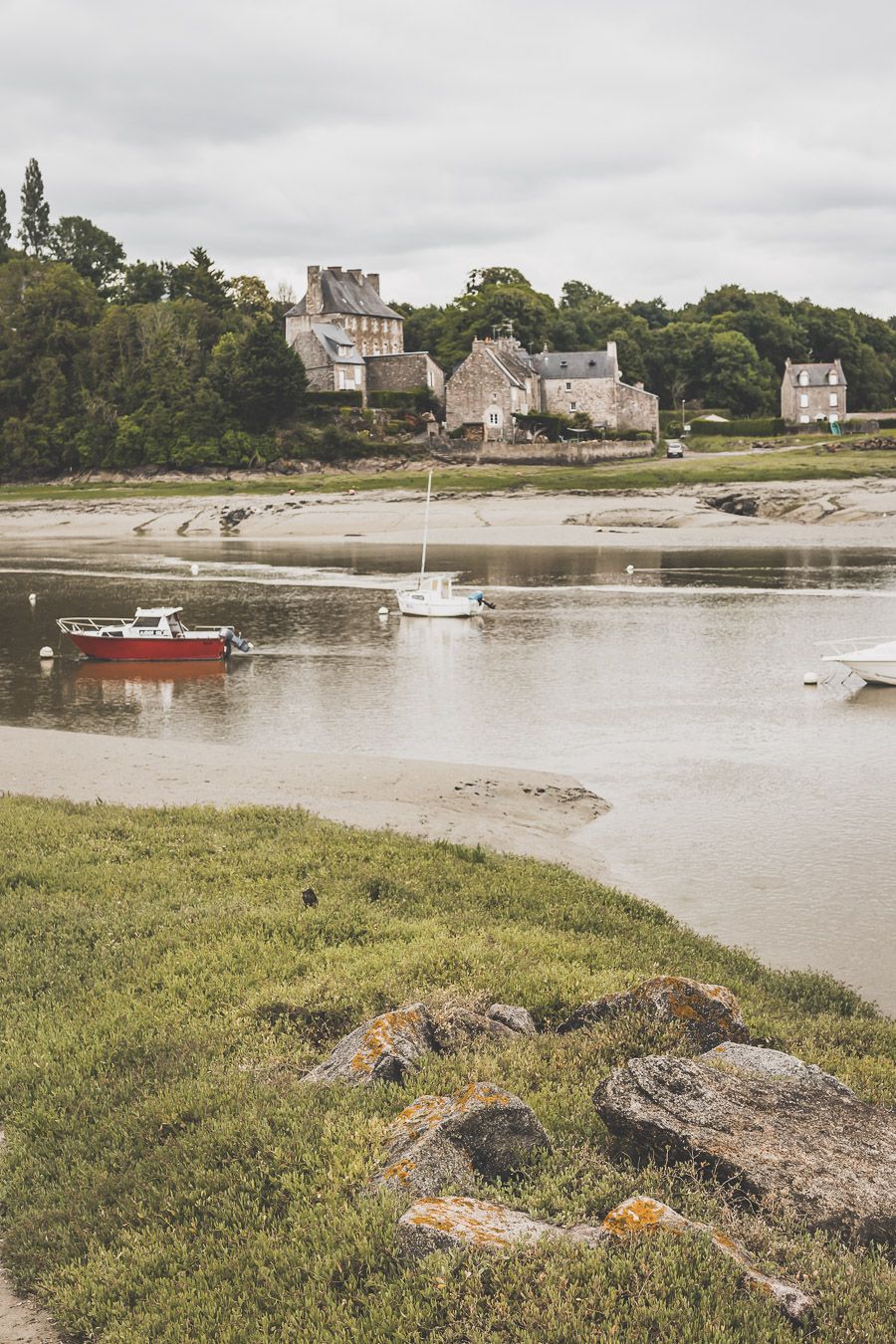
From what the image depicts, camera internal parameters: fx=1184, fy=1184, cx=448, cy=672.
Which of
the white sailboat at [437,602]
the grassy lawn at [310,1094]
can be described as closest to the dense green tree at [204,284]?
the white sailboat at [437,602]

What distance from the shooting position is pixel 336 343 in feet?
287

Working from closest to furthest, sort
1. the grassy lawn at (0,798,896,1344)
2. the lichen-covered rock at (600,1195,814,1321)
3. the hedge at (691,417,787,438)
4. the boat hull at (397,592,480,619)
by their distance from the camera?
the lichen-covered rock at (600,1195,814,1321)
the grassy lawn at (0,798,896,1344)
the boat hull at (397,592,480,619)
the hedge at (691,417,787,438)

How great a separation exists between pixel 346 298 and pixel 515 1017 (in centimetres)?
9226

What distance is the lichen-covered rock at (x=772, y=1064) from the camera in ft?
21.4

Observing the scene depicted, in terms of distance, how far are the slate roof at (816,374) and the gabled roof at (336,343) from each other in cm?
4053

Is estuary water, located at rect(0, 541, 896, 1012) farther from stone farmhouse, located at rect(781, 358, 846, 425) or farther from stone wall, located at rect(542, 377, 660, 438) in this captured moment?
stone farmhouse, located at rect(781, 358, 846, 425)

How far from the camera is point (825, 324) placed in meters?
117

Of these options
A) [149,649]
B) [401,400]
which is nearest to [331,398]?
[401,400]

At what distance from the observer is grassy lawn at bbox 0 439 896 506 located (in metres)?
66.5

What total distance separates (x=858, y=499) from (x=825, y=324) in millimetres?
63854

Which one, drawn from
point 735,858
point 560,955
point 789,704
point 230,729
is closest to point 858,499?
point 789,704

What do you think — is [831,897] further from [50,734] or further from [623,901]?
[50,734]

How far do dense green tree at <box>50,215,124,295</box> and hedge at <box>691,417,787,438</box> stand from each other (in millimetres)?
64204

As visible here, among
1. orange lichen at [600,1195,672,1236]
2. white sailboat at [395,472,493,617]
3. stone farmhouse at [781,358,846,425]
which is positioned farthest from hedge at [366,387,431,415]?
orange lichen at [600,1195,672,1236]
